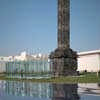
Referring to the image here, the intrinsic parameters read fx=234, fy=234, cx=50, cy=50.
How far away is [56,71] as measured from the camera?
24125mm

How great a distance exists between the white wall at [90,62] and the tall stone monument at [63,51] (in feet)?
73.9

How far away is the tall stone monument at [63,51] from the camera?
78.1ft

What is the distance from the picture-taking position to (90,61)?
4881cm

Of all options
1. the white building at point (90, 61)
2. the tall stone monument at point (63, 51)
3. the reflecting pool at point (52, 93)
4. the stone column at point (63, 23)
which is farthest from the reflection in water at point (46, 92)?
the white building at point (90, 61)

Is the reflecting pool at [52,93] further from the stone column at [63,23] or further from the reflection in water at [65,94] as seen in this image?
the stone column at [63,23]

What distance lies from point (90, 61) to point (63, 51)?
2597cm

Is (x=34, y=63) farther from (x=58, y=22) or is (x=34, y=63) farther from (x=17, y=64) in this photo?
(x=58, y=22)

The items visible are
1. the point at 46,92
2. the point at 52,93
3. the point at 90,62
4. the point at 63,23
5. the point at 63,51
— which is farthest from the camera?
the point at 90,62

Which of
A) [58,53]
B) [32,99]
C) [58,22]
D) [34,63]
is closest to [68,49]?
[58,53]

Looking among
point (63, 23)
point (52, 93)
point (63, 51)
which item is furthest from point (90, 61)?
point (52, 93)

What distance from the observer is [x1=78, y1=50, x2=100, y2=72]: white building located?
46881 mm

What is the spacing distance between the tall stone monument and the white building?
2253 centimetres

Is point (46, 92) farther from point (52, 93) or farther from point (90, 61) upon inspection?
point (90, 61)

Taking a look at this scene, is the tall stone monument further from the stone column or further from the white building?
the white building
